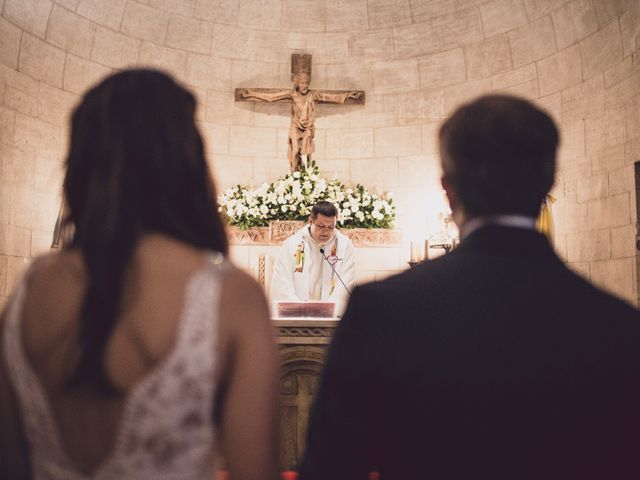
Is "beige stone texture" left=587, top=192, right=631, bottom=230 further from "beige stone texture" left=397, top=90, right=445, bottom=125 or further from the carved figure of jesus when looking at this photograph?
the carved figure of jesus

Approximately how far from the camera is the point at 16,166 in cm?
679

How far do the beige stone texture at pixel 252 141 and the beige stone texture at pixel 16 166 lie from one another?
8.19 feet

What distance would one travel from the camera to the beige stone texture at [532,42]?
24.2ft

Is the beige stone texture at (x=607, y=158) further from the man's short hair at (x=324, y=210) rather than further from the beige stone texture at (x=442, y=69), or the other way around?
the man's short hair at (x=324, y=210)

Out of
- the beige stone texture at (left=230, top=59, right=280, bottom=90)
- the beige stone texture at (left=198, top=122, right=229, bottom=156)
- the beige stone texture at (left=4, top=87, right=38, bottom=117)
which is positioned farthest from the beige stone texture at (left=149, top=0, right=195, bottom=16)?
the beige stone texture at (left=4, top=87, right=38, bottom=117)

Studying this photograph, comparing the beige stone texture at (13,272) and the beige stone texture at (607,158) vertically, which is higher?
the beige stone texture at (607,158)

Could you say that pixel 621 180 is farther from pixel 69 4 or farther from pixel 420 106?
pixel 69 4

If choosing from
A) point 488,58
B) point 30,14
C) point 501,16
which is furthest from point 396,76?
point 30,14

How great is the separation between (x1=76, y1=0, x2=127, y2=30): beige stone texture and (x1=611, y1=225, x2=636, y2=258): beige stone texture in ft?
20.5

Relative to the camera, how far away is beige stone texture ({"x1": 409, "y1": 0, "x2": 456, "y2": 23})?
812 cm

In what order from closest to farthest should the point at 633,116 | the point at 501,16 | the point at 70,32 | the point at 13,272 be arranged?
the point at 633,116 → the point at 13,272 → the point at 70,32 → the point at 501,16

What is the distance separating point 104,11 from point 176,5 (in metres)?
0.93

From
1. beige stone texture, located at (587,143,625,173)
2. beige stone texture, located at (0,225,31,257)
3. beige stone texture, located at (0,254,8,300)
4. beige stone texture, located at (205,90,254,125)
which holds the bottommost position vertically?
beige stone texture, located at (0,254,8,300)

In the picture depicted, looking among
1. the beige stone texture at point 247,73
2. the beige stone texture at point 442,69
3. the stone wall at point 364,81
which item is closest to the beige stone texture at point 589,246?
the stone wall at point 364,81
